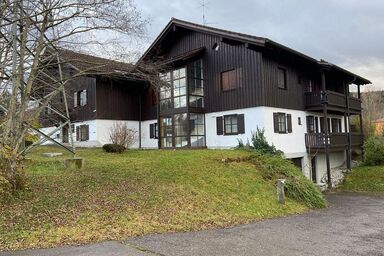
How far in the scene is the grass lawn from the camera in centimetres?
877

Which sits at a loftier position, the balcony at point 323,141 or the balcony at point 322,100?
the balcony at point 322,100

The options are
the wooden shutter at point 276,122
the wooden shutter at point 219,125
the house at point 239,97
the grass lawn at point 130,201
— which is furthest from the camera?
the wooden shutter at point 219,125

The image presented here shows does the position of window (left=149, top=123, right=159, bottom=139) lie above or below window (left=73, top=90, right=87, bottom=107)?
below

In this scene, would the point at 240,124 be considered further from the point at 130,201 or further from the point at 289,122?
the point at 130,201

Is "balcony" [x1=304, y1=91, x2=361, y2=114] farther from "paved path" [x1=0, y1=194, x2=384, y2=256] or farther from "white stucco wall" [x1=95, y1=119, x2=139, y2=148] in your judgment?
"paved path" [x1=0, y1=194, x2=384, y2=256]

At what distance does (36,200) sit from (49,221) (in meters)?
1.28

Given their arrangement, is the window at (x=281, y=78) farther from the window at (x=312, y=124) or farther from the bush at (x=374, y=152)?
the bush at (x=374, y=152)

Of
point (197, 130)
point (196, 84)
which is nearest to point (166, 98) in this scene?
point (196, 84)

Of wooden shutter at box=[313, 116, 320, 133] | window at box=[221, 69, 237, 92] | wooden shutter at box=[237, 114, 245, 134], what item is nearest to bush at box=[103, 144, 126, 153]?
wooden shutter at box=[237, 114, 245, 134]

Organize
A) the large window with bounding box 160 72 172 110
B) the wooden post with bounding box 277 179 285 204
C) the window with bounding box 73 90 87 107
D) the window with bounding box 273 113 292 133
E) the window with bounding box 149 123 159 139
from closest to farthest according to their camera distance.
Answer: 1. the wooden post with bounding box 277 179 285 204
2. the window with bounding box 273 113 292 133
3. the large window with bounding box 160 72 172 110
4. the window with bounding box 149 123 159 139
5. the window with bounding box 73 90 87 107

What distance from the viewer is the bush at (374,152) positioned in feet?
84.8

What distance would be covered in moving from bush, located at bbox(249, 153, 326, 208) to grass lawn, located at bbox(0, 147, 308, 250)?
45 cm

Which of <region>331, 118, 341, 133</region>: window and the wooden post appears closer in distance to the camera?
the wooden post

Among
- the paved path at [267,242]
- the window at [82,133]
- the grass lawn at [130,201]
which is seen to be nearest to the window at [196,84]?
the grass lawn at [130,201]
